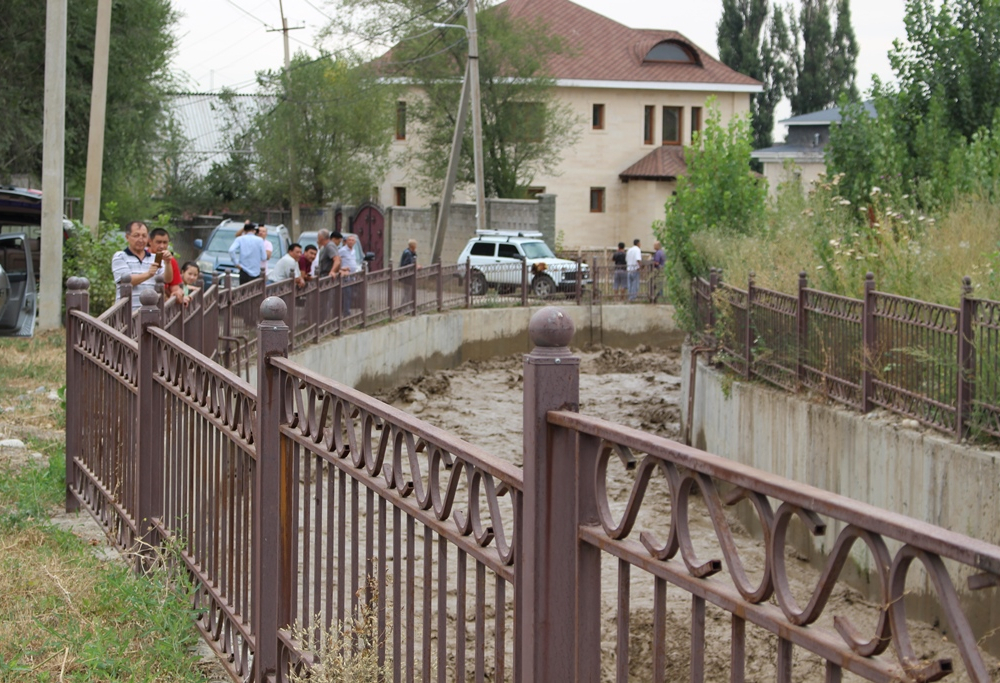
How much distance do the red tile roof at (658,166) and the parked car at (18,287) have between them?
104ft

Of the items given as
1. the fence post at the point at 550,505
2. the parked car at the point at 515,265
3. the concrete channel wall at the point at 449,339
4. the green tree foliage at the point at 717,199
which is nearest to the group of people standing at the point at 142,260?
the concrete channel wall at the point at 449,339

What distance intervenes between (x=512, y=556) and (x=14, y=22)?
25958mm

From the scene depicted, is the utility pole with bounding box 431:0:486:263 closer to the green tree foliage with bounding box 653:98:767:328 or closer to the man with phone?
the green tree foliage with bounding box 653:98:767:328

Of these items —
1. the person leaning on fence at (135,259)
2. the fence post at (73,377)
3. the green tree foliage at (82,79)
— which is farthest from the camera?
the green tree foliage at (82,79)

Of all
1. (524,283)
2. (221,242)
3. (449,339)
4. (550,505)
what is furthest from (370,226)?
(550,505)

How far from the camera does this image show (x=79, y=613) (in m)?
5.64

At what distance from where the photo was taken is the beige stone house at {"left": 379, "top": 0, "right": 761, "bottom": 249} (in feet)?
164

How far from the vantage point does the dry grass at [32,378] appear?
38.0ft

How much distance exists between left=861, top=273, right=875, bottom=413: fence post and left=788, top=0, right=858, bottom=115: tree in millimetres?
58914

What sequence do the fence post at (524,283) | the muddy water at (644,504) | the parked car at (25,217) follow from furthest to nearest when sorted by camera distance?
the fence post at (524,283)
the parked car at (25,217)
the muddy water at (644,504)

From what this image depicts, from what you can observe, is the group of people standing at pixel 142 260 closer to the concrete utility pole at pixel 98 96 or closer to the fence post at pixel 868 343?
the fence post at pixel 868 343

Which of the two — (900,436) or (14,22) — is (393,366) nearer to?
(14,22)

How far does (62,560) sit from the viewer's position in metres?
6.43

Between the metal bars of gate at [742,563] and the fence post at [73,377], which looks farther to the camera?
the fence post at [73,377]
